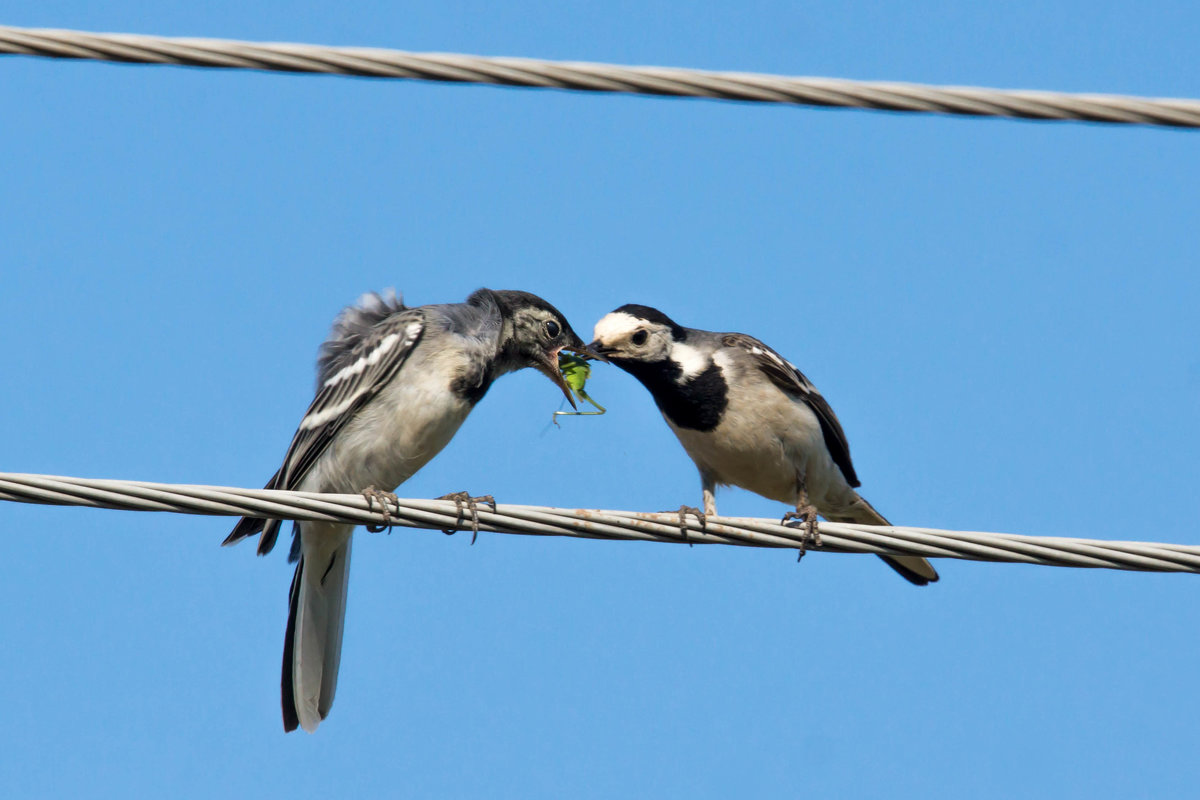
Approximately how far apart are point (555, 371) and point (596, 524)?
350 cm

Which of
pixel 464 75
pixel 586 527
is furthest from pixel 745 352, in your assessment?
pixel 464 75

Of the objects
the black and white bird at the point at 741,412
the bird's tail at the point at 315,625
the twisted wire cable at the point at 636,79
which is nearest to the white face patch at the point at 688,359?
the black and white bird at the point at 741,412

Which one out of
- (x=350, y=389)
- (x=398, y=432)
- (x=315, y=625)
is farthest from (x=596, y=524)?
(x=315, y=625)

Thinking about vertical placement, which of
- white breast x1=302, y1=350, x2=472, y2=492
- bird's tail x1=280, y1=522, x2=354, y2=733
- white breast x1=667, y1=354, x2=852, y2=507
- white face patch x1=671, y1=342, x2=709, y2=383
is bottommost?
bird's tail x1=280, y1=522, x2=354, y2=733

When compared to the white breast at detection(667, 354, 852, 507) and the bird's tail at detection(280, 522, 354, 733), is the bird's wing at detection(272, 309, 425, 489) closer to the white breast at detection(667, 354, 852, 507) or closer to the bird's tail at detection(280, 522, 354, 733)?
the bird's tail at detection(280, 522, 354, 733)

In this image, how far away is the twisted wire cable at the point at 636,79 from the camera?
4027 millimetres

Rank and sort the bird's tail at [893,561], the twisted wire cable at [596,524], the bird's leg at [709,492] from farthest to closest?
1. the bird's tail at [893,561]
2. the bird's leg at [709,492]
3. the twisted wire cable at [596,524]

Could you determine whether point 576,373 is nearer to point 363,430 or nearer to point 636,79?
point 363,430

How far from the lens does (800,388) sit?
26.3ft

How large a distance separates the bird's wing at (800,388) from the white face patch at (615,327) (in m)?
0.59

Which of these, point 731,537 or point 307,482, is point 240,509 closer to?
point 731,537

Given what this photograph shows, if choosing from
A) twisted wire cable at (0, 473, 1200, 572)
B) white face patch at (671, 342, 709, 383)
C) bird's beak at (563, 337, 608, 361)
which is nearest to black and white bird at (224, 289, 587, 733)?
bird's beak at (563, 337, 608, 361)

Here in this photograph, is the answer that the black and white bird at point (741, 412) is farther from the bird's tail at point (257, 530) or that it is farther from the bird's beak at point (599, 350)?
the bird's tail at point (257, 530)

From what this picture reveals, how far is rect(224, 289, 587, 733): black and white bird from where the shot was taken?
22.8 feet
